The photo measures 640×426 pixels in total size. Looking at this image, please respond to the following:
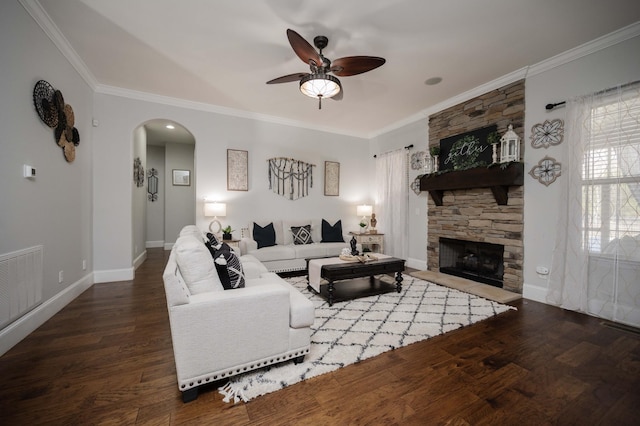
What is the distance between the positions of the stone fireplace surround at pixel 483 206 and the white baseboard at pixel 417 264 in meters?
0.12

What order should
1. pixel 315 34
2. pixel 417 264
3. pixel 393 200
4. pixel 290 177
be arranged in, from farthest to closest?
pixel 393 200 < pixel 290 177 < pixel 417 264 < pixel 315 34

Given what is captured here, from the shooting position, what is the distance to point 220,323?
163 cm

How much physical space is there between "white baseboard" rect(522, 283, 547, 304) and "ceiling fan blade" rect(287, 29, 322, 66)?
3784 millimetres

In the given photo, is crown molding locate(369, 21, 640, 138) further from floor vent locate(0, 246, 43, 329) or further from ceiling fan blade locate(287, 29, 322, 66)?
floor vent locate(0, 246, 43, 329)

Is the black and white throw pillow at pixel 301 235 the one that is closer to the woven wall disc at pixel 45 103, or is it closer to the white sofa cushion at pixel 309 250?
the white sofa cushion at pixel 309 250

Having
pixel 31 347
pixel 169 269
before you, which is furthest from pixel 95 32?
pixel 31 347

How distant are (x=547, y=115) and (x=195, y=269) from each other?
170 inches

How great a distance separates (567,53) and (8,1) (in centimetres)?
553

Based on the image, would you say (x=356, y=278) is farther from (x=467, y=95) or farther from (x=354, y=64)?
(x=467, y=95)

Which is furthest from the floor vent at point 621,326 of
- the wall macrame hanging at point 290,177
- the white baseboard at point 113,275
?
the white baseboard at point 113,275

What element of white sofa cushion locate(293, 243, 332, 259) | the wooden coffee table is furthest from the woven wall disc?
white sofa cushion locate(293, 243, 332, 259)

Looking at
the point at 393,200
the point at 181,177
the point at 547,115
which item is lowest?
the point at 393,200

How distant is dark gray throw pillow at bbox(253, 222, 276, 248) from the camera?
4.61 m

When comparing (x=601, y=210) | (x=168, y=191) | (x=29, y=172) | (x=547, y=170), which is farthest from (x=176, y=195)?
(x=601, y=210)
